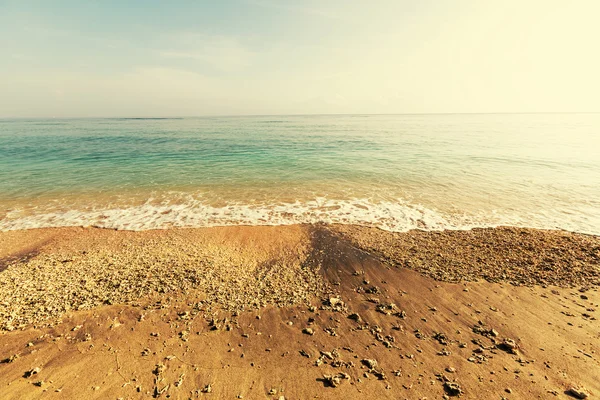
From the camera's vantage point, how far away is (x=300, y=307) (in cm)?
670

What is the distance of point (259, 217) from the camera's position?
42.4ft

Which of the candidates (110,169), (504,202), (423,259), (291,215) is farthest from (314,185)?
(110,169)

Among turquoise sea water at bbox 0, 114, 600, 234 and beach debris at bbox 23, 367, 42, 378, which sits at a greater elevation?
turquoise sea water at bbox 0, 114, 600, 234

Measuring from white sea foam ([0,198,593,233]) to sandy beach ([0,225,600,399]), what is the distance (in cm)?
198

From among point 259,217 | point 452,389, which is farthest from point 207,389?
point 259,217

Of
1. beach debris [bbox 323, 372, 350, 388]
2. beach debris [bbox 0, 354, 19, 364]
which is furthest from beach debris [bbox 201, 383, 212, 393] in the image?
beach debris [bbox 0, 354, 19, 364]

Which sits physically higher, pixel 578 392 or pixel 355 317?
pixel 355 317

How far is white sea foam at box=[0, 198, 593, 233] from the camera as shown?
12.0m

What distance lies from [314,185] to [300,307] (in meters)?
12.4

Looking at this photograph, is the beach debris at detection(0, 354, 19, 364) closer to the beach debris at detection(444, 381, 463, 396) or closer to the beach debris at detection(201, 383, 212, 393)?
the beach debris at detection(201, 383, 212, 393)

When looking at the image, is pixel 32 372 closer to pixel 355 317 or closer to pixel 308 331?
pixel 308 331

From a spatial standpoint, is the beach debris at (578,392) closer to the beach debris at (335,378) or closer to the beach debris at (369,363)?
the beach debris at (369,363)

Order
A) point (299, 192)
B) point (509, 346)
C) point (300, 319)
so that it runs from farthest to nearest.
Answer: point (299, 192), point (300, 319), point (509, 346)

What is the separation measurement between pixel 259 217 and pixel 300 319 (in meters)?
7.32
